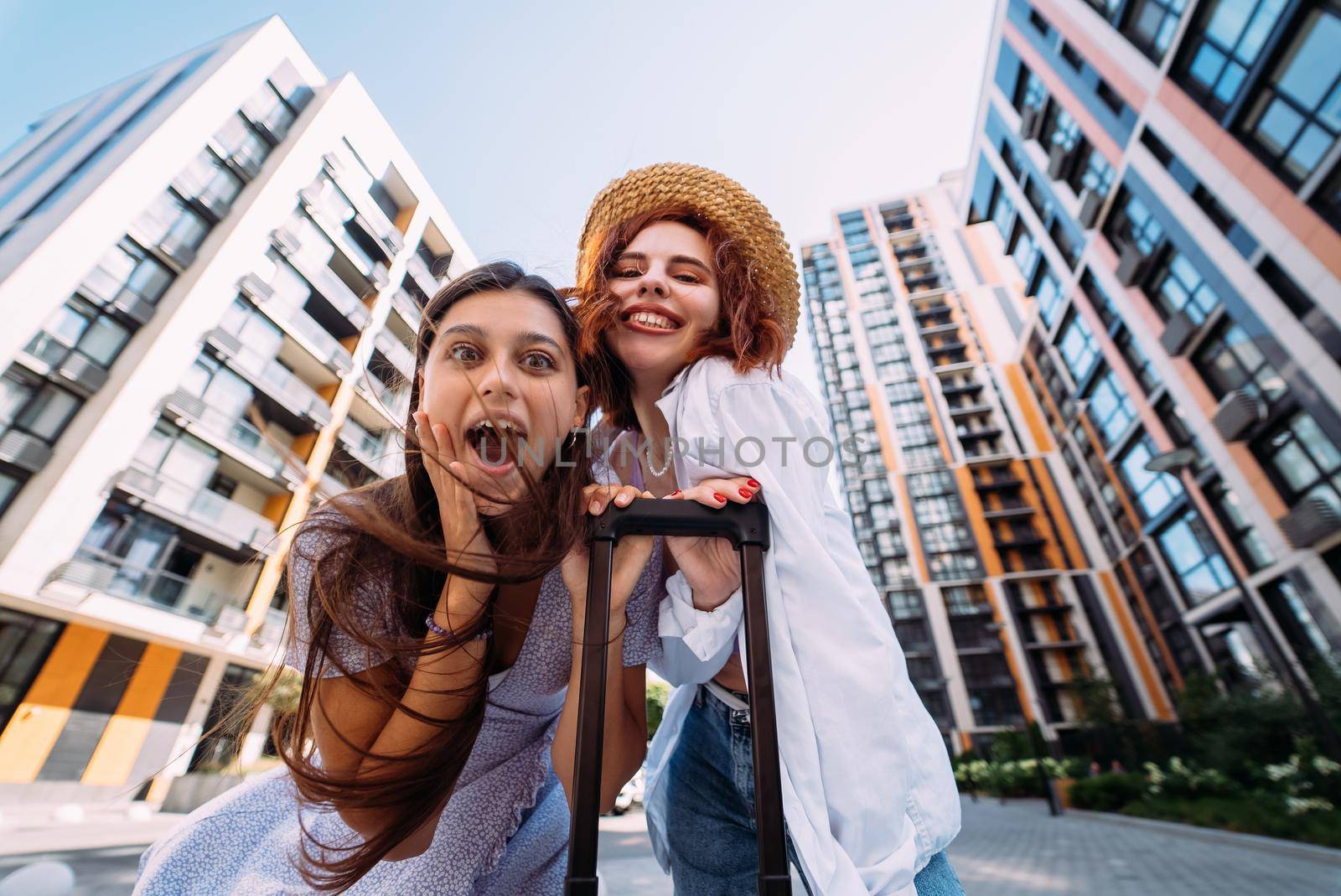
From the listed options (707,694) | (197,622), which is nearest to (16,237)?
(197,622)

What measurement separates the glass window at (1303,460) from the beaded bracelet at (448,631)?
17108 millimetres

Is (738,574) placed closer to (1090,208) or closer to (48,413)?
(48,413)

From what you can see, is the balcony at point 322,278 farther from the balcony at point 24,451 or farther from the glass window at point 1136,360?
the glass window at point 1136,360

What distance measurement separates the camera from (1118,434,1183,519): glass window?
2012cm

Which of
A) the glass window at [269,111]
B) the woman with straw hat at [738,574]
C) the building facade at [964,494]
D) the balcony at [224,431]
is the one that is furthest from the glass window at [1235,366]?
the glass window at [269,111]

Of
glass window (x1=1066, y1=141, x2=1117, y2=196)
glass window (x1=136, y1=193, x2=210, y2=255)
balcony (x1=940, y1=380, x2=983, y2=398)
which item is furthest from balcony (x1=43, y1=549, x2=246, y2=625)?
balcony (x1=940, y1=380, x2=983, y2=398)

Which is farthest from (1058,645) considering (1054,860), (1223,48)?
(1223,48)

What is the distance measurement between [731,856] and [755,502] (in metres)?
1.15

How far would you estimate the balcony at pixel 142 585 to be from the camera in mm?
12133

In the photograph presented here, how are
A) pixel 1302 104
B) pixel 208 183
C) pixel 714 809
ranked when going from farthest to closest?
pixel 208 183 → pixel 1302 104 → pixel 714 809

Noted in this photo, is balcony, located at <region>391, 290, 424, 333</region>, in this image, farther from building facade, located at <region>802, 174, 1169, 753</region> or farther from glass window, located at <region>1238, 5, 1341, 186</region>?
building facade, located at <region>802, 174, 1169, 753</region>

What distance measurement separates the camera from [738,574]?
4.49 feet

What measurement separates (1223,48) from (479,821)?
18070 mm

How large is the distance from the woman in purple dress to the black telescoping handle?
0.10 meters
